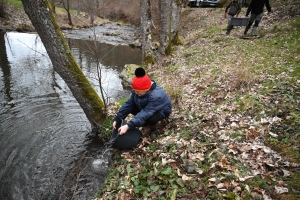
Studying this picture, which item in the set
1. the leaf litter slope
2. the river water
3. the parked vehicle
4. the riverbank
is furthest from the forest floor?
the parked vehicle

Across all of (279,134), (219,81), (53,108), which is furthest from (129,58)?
(279,134)

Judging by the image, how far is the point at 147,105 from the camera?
4.18 m

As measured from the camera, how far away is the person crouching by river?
4.03 metres

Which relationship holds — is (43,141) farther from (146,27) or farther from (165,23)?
(165,23)

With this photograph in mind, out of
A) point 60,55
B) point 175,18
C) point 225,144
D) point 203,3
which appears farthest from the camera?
point 203,3

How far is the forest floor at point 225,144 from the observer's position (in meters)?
2.88

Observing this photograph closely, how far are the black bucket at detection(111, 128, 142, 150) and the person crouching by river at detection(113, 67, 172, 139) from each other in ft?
0.69

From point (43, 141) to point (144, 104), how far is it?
3.25 m

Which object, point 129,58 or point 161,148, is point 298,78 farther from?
point 129,58

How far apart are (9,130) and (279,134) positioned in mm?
6868

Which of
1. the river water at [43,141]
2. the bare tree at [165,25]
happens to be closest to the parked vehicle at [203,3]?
the bare tree at [165,25]

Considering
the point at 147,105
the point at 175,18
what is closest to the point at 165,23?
the point at 175,18

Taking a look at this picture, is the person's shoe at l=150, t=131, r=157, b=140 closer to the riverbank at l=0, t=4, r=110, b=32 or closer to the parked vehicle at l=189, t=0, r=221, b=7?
the riverbank at l=0, t=4, r=110, b=32

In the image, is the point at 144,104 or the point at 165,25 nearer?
the point at 144,104
